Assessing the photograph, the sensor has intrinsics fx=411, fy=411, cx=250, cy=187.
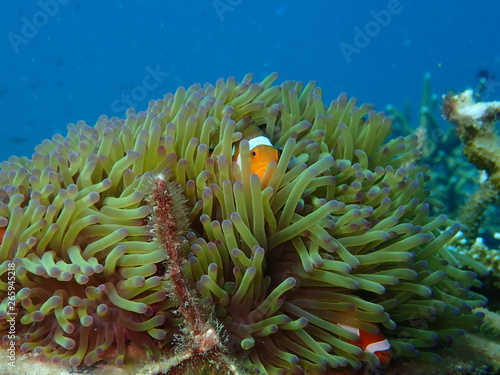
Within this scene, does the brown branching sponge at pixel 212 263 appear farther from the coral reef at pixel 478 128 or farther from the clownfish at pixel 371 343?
the coral reef at pixel 478 128

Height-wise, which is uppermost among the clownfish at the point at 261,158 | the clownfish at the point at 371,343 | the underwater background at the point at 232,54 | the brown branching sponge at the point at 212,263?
the underwater background at the point at 232,54

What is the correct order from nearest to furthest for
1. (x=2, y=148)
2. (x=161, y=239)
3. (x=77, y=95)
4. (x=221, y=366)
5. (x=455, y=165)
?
(x=161, y=239) < (x=221, y=366) < (x=455, y=165) < (x=2, y=148) < (x=77, y=95)

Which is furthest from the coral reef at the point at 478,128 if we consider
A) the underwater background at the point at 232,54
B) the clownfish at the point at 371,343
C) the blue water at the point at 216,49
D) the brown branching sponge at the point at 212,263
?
the blue water at the point at 216,49

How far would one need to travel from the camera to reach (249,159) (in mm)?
Answer: 2277

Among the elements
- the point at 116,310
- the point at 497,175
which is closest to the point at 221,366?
the point at 116,310

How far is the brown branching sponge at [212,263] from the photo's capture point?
2008 mm

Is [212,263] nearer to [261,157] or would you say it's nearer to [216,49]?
[261,157]

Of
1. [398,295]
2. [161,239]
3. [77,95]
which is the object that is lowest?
[398,295]

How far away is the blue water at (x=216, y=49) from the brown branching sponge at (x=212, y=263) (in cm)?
3020

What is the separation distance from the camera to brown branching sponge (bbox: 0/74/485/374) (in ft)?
6.59

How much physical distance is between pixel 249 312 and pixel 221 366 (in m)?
0.37

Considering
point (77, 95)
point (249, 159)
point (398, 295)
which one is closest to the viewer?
point (249, 159)

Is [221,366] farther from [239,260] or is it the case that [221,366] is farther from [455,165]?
[455,165]

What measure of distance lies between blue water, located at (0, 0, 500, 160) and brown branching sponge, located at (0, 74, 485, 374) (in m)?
30.2
